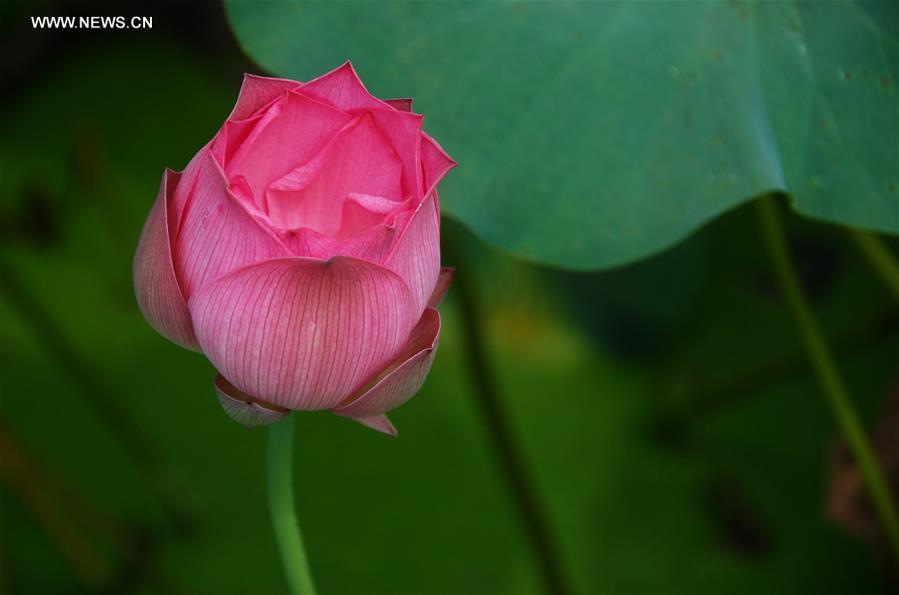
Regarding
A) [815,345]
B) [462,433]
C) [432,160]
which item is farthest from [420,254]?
[462,433]

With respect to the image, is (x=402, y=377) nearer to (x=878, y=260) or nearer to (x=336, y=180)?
(x=336, y=180)

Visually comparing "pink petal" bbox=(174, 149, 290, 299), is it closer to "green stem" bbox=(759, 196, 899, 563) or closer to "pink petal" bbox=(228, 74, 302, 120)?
"pink petal" bbox=(228, 74, 302, 120)

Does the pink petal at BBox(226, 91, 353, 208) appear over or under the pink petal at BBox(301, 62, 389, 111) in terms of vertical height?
under

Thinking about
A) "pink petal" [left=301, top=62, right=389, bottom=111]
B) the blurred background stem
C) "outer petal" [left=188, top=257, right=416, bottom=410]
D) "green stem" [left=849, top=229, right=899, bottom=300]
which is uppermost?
"pink petal" [left=301, top=62, right=389, bottom=111]

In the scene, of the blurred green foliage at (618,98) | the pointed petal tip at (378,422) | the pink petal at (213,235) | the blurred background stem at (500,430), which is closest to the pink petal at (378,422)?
the pointed petal tip at (378,422)

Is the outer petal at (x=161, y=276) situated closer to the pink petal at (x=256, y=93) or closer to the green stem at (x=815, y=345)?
the pink petal at (x=256, y=93)

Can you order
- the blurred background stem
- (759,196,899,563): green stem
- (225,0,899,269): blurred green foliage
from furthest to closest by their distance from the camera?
1. the blurred background stem
2. (759,196,899,563): green stem
3. (225,0,899,269): blurred green foliage

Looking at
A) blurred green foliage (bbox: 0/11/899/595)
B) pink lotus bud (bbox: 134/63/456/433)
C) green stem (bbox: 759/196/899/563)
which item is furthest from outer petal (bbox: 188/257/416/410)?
blurred green foliage (bbox: 0/11/899/595)

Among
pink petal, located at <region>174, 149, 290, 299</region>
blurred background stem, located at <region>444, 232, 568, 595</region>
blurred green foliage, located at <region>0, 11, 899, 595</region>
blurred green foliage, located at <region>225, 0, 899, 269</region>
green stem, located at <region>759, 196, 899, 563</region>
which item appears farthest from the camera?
blurred green foliage, located at <region>0, 11, 899, 595</region>
